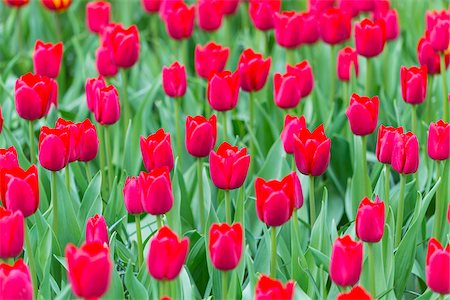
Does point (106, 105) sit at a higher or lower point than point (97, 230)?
higher

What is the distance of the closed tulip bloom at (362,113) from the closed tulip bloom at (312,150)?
19 cm

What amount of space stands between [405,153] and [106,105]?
2.78ft

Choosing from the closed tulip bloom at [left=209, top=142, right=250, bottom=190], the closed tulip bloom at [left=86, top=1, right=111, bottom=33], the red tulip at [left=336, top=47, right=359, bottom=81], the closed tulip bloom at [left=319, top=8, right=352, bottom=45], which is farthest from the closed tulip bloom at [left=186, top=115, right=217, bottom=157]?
the closed tulip bloom at [left=86, top=1, right=111, bottom=33]

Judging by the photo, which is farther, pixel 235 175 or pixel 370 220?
pixel 235 175

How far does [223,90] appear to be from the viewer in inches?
107

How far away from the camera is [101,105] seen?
2699 millimetres

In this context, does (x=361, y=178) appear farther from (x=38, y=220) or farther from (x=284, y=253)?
(x=38, y=220)

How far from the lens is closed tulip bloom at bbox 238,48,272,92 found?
296 cm

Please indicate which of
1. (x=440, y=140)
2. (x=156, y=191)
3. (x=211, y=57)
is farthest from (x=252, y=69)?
(x=156, y=191)

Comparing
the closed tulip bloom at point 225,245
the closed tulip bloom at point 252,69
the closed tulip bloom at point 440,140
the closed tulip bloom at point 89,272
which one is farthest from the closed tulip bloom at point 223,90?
the closed tulip bloom at point 89,272

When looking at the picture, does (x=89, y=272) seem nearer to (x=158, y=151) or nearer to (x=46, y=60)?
(x=158, y=151)

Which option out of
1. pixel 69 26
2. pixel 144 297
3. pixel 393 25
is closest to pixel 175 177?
pixel 144 297

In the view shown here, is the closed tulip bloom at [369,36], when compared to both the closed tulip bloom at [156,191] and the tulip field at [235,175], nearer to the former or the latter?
the tulip field at [235,175]

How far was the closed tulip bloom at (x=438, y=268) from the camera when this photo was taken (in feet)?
6.10
